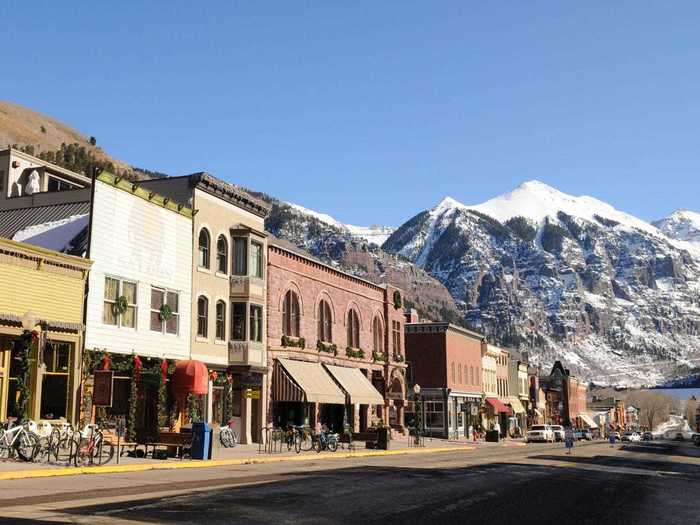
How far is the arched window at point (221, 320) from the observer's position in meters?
40.3

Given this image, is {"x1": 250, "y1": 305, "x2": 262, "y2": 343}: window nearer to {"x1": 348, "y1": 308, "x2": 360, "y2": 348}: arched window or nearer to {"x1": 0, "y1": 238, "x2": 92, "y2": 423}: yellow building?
{"x1": 0, "y1": 238, "x2": 92, "y2": 423}: yellow building

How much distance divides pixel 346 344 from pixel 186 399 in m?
18.3

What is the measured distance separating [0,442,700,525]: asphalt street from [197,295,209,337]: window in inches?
567

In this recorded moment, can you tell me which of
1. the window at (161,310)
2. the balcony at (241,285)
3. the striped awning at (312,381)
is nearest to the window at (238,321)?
the balcony at (241,285)

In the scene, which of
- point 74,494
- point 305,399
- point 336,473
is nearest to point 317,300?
point 305,399

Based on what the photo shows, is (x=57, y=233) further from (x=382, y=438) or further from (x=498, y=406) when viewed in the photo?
(x=498, y=406)

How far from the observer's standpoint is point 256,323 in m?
42.0

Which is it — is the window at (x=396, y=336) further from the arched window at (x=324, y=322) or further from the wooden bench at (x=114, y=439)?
the wooden bench at (x=114, y=439)

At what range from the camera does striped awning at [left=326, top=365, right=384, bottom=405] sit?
160ft

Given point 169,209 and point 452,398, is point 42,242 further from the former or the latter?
point 452,398

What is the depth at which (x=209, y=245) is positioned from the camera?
131 feet

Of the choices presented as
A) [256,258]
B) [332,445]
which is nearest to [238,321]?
[256,258]

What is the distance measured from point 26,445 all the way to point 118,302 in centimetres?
1012

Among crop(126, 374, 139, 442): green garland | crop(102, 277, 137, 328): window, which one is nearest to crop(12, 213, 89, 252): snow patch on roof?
crop(102, 277, 137, 328): window
